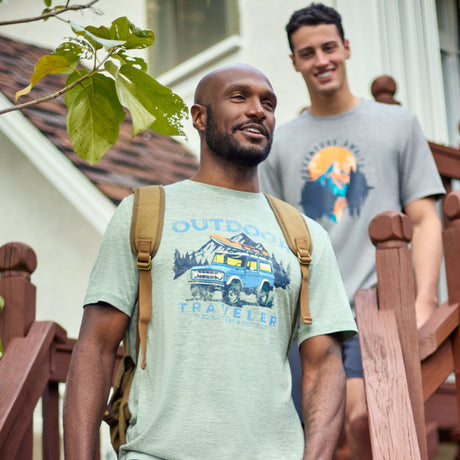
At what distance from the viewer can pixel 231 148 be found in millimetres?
3141

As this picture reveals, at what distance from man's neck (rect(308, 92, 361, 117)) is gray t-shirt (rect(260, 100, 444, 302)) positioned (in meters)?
0.03

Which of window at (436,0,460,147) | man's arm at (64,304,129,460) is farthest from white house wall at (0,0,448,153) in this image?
man's arm at (64,304,129,460)

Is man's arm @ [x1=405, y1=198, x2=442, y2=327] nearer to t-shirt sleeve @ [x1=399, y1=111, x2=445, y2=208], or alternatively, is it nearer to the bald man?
t-shirt sleeve @ [x1=399, y1=111, x2=445, y2=208]

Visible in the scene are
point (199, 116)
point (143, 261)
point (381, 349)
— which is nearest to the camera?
point (143, 261)

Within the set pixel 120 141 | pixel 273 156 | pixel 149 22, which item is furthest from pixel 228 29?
pixel 273 156

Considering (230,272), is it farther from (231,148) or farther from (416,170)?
(416,170)

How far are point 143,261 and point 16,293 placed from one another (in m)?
0.98

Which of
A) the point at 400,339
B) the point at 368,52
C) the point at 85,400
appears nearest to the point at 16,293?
the point at 85,400

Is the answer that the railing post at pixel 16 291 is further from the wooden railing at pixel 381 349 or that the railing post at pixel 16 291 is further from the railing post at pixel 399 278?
the railing post at pixel 399 278

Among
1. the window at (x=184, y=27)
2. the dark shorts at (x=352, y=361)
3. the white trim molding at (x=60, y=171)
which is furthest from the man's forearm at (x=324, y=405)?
the window at (x=184, y=27)

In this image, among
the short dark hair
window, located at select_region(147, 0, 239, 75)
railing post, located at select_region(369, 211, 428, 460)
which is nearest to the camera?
railing post, located at select_region(369, 211, 428, 460)

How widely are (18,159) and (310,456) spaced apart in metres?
4.18

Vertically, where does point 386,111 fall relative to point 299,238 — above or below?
above

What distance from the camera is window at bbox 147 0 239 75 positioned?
7.51 meters
